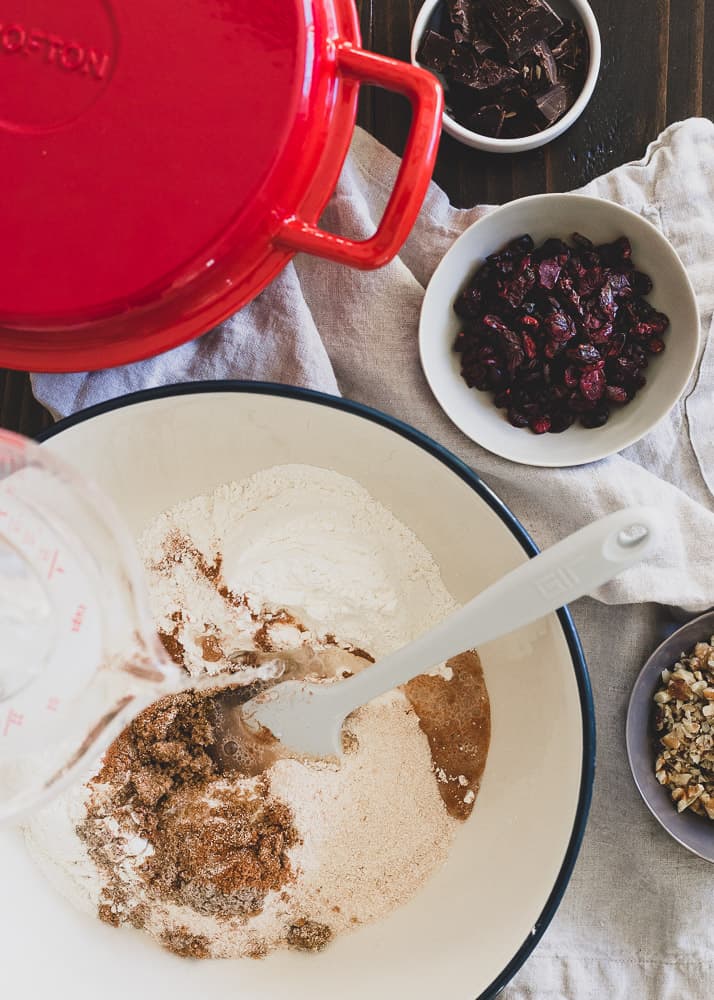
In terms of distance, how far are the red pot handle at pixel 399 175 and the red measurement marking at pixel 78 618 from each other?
41 centimetres

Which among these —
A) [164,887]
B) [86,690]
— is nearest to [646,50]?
[86,690]

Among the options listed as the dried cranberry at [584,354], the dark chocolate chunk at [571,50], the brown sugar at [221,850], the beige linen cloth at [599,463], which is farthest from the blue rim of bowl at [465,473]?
the dark chocolate chunk at [571,50]

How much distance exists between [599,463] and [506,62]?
518 mm

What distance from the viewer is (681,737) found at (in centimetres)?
114

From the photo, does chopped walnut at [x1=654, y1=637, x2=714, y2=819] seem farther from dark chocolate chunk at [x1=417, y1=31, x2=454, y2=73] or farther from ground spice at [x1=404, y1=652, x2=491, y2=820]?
dark chocolate chunk at [x1=417, y1=31, x2=454, y2=73]

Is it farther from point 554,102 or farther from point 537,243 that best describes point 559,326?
point 554,102

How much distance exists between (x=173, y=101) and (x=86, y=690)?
562mm

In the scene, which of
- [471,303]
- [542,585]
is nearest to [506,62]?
[471,303]

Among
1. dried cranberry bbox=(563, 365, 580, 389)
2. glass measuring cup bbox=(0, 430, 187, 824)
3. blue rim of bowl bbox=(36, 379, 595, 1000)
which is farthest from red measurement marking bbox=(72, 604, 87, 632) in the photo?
dried cranberry bbox=(563, 365, 580, 389)

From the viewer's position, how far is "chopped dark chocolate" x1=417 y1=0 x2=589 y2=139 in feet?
3.63

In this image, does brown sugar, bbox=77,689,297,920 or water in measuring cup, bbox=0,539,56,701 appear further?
brown sugar, bbox=77,689,297,920

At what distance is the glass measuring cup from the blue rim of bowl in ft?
0.58

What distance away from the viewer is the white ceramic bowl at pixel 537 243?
1094 mm

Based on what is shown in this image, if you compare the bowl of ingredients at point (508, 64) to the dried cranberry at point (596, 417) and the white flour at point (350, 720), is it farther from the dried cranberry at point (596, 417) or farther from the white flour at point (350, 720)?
the white flour at point (350, 720)
